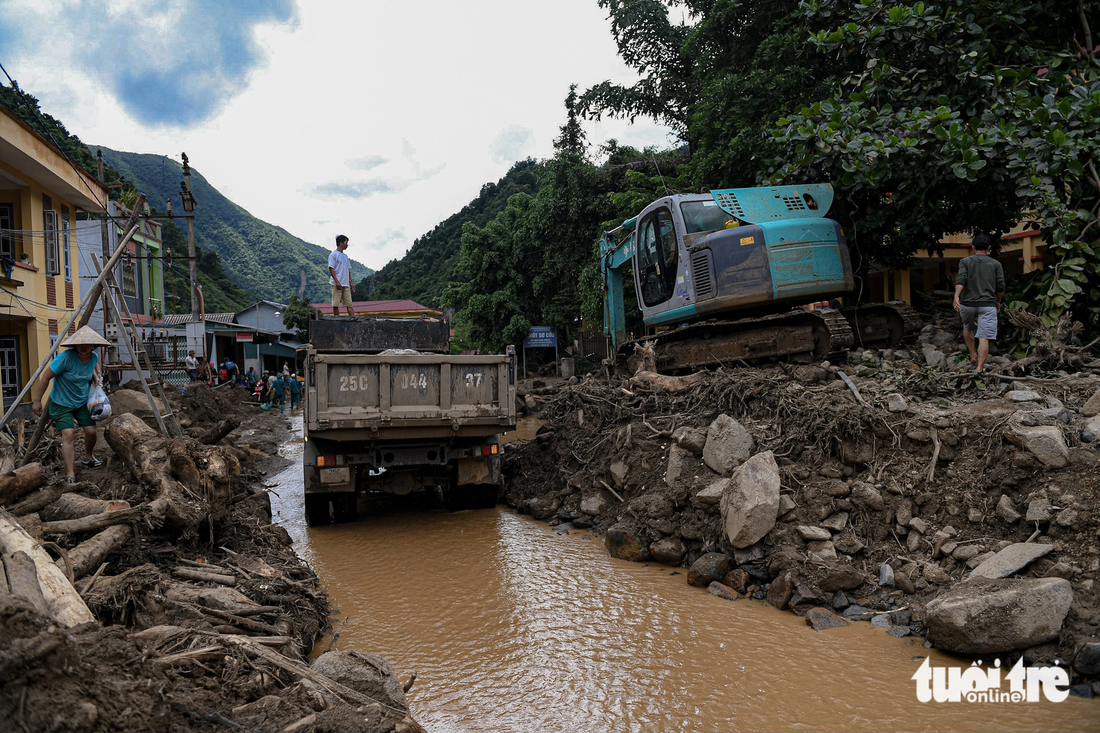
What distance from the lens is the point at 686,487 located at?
6.57m

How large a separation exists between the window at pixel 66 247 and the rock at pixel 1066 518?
830 inches

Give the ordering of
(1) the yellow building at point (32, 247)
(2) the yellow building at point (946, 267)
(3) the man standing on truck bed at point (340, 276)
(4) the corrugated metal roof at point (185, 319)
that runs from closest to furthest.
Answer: (3) the man standing on truck bed at point (340, 276)
(2) the yellow building at point (946, 267)
(1) the yellow building at point (32, 247)
(4) the corrugated metal roof at point (185, 319)

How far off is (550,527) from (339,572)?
8.13ft

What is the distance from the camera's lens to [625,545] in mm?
6500

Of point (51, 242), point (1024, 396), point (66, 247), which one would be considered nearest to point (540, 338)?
point (66, 247)

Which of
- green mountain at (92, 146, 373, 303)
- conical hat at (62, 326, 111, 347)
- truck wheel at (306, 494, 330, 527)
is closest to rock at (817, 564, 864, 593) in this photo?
truck wheel at (306, 494, 330, 527)

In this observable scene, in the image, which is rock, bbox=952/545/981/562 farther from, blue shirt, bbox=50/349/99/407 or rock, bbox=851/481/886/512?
blue shirt, bbox=50/349/99/407

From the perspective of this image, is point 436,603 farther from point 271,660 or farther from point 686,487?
point 686,487

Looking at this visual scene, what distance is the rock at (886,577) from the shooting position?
16.5 feet

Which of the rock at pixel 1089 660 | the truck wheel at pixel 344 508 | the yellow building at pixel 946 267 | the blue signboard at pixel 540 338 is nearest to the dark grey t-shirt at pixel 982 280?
the rock at pixel 1089 660

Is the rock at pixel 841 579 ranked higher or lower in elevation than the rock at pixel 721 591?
higher

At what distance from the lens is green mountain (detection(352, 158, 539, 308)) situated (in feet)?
182

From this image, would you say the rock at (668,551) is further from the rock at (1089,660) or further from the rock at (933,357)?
the rock at (933,357)

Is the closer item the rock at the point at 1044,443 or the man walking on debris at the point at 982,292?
the rock at the point at 1044,443
